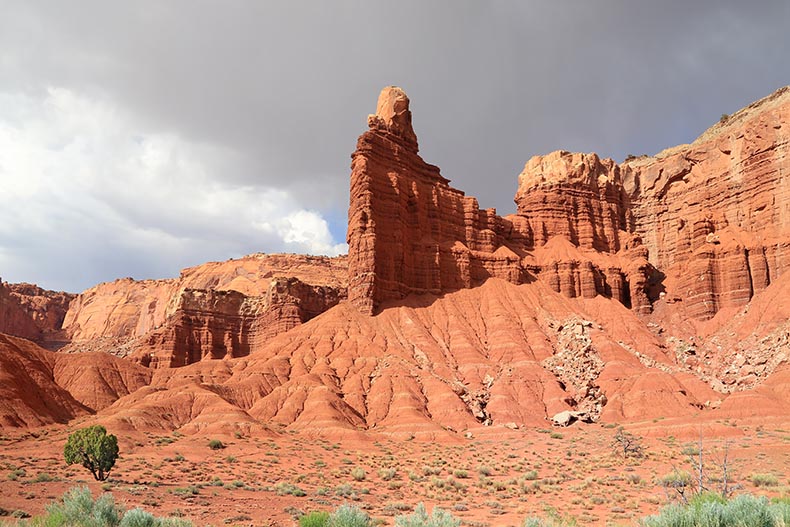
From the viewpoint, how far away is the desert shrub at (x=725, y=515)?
45.2 feet

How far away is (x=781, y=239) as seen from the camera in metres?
73.9

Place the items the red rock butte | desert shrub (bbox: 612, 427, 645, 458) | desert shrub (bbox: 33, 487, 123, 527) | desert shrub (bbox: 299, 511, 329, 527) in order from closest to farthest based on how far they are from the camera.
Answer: desert shrub (bbox: 33, 487, 123, 527)
desert shrub (bbox: 299, 511, 329, 527)
desert shrub (bbox: 612, 427, 645, 458)
the red rock butte

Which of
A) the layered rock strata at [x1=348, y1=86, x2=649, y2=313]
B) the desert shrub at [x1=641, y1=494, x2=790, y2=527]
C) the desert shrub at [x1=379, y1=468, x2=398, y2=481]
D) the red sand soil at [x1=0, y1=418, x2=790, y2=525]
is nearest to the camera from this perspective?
the desert shrub at [x1=641, y1=494, x2=790, y2=527]

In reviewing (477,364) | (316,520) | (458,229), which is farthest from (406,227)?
(316,520)

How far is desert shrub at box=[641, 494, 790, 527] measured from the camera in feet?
45.2

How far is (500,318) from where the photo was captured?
74.8m

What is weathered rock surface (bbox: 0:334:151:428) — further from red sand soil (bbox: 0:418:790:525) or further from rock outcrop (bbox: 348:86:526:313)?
rock outcrop (bbox: 348:86:526:313)

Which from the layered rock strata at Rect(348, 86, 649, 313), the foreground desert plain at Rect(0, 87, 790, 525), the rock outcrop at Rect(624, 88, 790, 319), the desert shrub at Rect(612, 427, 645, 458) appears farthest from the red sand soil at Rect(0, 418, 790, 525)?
the rock outcrop at Rect(624, 88, 790, 319)

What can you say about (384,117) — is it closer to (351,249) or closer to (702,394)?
(351,249)

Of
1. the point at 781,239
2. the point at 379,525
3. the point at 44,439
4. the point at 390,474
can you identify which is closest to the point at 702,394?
the point at 781,239

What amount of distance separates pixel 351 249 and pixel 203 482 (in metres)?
48.3

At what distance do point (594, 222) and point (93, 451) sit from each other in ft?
260

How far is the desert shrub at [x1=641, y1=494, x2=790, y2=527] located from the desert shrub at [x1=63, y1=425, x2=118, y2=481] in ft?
86.8

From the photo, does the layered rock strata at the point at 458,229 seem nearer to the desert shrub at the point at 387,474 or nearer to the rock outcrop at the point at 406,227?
the rock outcrop at the point at 406,227
